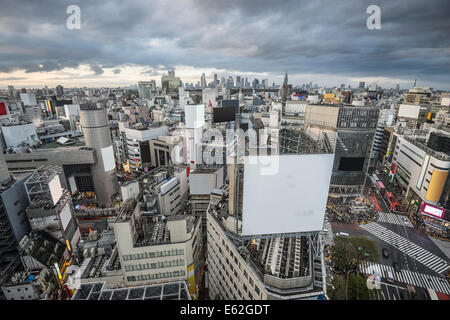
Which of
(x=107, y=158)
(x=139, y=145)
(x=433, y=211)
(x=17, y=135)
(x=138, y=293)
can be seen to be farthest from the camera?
(x=139, y=145)

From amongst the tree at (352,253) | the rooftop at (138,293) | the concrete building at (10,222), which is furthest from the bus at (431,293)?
the concrete building at (10,222)

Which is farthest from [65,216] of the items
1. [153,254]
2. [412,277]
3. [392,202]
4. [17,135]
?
[392,202]

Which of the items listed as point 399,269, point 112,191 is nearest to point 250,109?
point 112,191

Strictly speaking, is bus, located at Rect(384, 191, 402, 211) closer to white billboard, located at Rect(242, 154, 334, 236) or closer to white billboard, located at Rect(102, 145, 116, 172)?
white billboard, located at Rect(242, 154, 334, 236)

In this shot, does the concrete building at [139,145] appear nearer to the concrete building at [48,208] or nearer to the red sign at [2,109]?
the concrete building at [48,208]

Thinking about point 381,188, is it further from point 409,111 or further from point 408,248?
point 409,111
